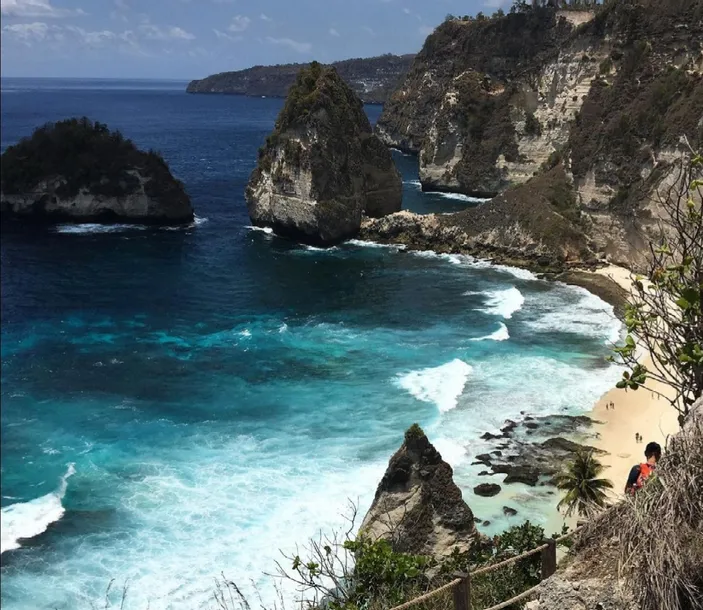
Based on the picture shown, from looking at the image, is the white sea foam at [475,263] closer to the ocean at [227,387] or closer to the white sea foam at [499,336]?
the ocean at [227,387]

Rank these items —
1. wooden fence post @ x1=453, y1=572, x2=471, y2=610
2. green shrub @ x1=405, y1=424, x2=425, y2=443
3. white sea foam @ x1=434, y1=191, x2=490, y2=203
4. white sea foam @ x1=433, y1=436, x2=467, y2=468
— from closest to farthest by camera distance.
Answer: wooden fence post @ x1=453, y1=572, x2=471, y2=610 < green shrub @ x1=405, y1=424, x2=425, y2=443 < white sea foam @ x1=433, y1=436, x2=467, y2=468 < white sea foam @ x1=434, y1=191, x2=490, y2=203

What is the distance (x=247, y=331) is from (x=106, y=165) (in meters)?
35.2

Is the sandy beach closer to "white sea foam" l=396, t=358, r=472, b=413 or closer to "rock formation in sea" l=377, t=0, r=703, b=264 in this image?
"white sea foam" l=396, t=358, r=472, b=413

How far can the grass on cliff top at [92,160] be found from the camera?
6788 centimetres

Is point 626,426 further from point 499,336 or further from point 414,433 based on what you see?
point 414,433

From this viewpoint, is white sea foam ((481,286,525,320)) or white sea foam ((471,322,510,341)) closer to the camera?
white sea foam ((471,322,510,341))

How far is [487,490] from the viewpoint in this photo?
2555 cm

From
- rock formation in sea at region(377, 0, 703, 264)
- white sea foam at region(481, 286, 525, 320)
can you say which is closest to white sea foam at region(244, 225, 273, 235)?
rock formation in sea at region(377, 0, 703, 264)

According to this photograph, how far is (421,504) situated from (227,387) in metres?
17.3

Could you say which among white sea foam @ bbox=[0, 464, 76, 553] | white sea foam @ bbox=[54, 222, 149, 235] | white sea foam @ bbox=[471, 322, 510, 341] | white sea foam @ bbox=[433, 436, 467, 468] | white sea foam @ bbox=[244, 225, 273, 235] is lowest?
white sea foam @ bbox=[0, 464, 76, 553]

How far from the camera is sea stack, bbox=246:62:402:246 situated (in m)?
64.6

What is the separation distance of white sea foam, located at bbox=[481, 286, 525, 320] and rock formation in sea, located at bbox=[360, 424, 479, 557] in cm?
2598

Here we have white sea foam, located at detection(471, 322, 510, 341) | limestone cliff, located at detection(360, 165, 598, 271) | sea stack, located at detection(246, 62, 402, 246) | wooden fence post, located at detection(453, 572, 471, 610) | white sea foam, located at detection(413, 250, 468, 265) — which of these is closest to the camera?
wooden fence post, located at detection(453, 572, 471, 610)

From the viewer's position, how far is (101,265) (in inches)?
2192
